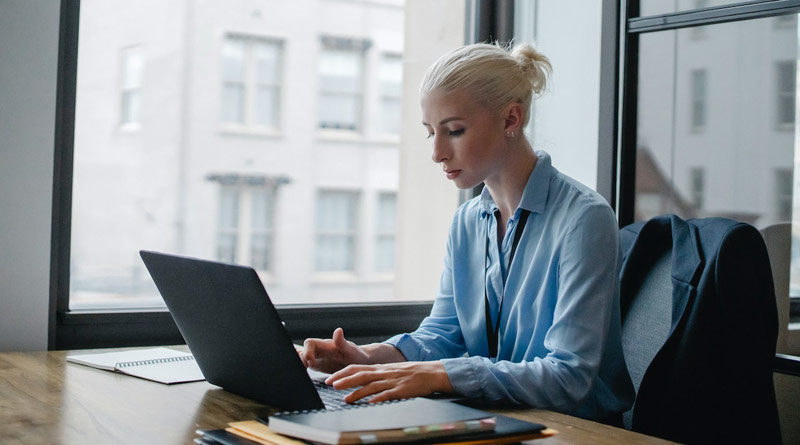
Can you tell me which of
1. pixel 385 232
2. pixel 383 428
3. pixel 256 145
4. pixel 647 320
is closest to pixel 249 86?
pixel 256 145

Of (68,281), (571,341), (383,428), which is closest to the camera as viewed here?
(383,428)

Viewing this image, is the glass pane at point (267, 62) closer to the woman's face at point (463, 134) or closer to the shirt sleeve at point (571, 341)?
the woman's face at point (463, 134)

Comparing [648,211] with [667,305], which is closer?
[667,305]

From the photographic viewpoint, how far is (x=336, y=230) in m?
2.57

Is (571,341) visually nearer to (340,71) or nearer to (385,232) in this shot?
(385,232)

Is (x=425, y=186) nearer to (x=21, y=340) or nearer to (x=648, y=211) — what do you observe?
(x=648, y=211)

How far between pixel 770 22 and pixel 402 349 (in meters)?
1.10

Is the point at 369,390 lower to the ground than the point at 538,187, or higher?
lower

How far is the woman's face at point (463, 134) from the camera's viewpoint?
177cm

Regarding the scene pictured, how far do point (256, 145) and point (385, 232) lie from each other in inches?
18.7

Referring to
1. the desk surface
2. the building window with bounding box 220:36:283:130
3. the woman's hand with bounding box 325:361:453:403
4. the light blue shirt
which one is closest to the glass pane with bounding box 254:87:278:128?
the building window with bounding box 220:36:283:130

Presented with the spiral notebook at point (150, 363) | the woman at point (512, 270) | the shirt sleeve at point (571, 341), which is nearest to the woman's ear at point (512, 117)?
the woman at point (512, 270)

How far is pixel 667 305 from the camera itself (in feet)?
5.86

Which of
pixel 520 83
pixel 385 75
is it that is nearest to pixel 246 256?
pixel 385 75
